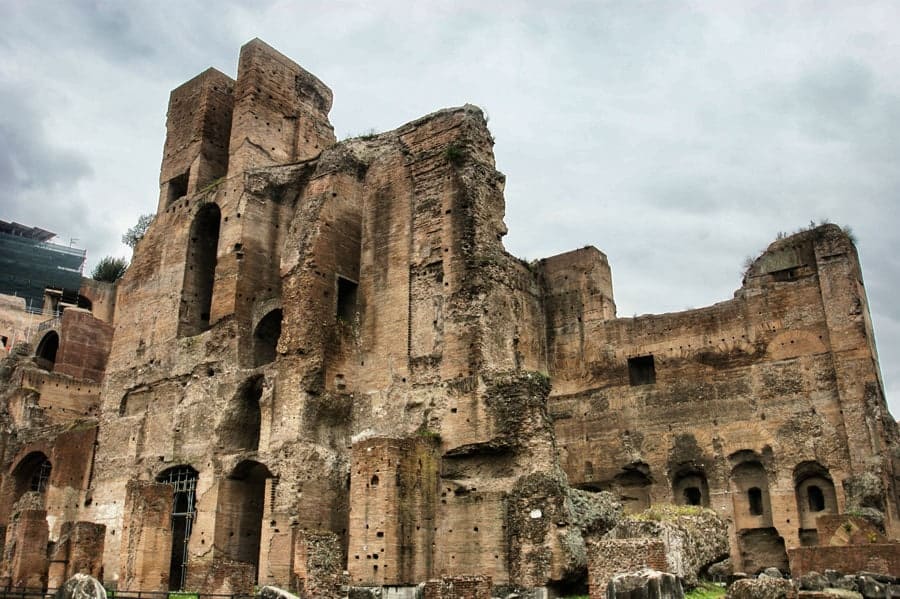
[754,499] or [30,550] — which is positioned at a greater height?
[754,499]

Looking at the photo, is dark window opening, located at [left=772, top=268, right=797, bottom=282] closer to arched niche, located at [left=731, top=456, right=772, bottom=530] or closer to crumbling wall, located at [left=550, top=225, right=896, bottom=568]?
crumbling wall, located at [left=550, top=225, right=896, bottom=568]

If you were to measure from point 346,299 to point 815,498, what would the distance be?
40.0 feet

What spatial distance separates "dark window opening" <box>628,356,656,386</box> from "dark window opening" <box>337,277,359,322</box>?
842 cm

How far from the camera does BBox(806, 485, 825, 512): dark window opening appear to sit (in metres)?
20.5

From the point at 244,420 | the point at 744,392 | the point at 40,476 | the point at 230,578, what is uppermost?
the point at 744,392

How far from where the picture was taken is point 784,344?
2148 centimetres

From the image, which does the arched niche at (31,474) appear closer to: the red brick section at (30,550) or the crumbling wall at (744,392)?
the red brick section at (30,550)

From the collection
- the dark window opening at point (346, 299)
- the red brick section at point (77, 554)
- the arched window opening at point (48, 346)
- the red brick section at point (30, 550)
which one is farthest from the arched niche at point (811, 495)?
the arched window opening at point (48, 346)

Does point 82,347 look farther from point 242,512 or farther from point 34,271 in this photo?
point 34,271

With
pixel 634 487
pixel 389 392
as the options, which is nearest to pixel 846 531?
pixel 634 487

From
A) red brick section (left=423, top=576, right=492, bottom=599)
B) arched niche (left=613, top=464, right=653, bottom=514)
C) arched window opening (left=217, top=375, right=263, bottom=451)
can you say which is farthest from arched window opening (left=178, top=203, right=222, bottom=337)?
red brick section (left=423, top=576, right=492, bottom=599)

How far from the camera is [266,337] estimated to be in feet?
69.9

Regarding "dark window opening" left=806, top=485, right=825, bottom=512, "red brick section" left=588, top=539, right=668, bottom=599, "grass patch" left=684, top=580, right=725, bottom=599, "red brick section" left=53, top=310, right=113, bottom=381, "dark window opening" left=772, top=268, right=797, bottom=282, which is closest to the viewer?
"red brick section" left=588, top=539, right=668, bottom=599

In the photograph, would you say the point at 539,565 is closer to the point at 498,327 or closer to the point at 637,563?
the point at 637,563
